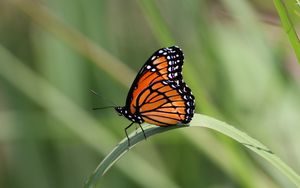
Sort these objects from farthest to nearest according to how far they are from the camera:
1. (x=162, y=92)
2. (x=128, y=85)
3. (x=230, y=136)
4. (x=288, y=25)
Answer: (x=128, y=85) → (x=162, y=92) → (x=230, y=136) → (x=288, y=25)

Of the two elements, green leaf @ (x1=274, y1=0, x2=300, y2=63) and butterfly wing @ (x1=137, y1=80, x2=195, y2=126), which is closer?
green leaf @ (x1=274, y1=0, x2=300, y2=63)

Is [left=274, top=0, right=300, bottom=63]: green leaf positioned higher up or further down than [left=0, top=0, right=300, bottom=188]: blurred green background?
higher up

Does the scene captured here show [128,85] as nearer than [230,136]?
No

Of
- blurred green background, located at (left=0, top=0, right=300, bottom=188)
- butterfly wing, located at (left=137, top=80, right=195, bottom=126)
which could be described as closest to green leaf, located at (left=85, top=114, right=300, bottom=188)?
butterfly wing, located at (left=137, top=80, right=195, bottom=126)

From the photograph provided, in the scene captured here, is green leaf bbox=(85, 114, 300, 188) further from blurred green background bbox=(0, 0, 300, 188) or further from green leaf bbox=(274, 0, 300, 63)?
blurred green background bbox=(0, 0, 300, 188)

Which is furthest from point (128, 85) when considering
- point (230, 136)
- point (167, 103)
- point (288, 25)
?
point (288, 25)

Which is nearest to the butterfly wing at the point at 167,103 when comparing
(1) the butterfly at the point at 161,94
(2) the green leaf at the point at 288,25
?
(1) the butterfly at the point at 161,94

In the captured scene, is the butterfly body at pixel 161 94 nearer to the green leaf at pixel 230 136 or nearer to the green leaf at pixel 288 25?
the green leaf at pixel 230 136

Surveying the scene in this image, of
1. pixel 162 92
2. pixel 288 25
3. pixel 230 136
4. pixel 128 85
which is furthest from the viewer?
pixel 128 85

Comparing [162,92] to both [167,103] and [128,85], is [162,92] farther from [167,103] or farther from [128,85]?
[128,85]
